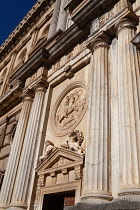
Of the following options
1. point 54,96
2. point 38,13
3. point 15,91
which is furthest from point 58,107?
point 38,13

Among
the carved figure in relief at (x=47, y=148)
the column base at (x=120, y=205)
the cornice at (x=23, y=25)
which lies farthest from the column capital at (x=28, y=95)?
the cornice at (x=23, y=25)

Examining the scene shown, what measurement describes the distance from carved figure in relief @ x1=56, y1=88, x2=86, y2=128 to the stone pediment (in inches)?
41.0

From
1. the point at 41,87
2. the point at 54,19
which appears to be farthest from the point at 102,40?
the point at 54,19

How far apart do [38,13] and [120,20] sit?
37.5 feet

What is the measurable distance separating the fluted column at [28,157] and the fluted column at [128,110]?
3943 millimetres

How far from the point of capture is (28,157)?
7.73 meters

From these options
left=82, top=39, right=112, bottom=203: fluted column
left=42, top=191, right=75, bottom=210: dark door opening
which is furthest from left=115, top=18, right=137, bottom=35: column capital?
left=42, top=191, right=75, bottom=210: dark door opening

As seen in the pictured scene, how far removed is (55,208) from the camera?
676 centimetres

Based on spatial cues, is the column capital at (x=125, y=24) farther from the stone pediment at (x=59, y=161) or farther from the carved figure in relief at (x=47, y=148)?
the carved figure in relief at (x=47, y=148)

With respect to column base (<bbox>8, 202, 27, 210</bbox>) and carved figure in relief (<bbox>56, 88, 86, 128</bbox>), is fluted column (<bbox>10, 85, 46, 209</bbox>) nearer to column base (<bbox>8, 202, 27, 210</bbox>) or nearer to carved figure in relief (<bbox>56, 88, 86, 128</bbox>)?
column base (<bbox>8, 202, 27, 210</bbox>)

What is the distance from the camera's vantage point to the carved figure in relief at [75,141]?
20.5 ft

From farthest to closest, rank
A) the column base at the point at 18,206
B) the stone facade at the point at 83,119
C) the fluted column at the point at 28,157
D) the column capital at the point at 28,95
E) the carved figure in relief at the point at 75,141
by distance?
the column capital at the point at 28,95 < the fluted column at the point at 28,157 < the column base at the point at 18,206 < the carved figure in relief at the point at 75,141 < the stone facade at the point at 83,119

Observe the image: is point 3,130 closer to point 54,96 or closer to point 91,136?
point 54,96

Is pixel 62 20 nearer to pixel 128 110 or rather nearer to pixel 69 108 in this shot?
pixel 69 108
